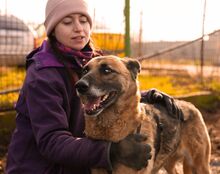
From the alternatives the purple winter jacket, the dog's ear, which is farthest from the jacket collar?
the dog's ear

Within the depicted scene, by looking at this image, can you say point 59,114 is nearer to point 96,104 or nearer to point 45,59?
point 96,104

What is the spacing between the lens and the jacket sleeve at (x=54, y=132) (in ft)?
9.75

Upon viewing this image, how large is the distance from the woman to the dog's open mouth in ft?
0.66

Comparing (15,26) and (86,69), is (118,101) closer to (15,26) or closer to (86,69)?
(86,69)

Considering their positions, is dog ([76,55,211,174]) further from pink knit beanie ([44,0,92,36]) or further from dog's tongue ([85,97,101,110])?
pink knit beanie ([44,0,92,36])

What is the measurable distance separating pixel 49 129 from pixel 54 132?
0.04 meters

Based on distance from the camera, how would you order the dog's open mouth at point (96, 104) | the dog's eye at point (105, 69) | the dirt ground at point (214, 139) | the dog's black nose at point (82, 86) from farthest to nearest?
the dirt ground at point (214, 139)
the dog's eye at point (105, 69)
the dog's open mouth at point (96, 104)
the dog's black nose at point (82, 86)

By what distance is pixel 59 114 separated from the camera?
307 centimetres

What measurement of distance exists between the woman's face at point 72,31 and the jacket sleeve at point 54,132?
37 centimetres

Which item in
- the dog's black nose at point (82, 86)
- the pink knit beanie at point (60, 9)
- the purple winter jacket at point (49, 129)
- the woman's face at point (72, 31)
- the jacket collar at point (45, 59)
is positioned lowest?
the purple winter jacket at point (49, 129)

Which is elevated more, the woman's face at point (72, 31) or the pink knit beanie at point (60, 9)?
the pink knit beanie at point (60, 9)

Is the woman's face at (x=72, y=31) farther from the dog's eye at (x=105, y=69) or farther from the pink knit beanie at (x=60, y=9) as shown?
the dog's eye at (x=105, y=69)

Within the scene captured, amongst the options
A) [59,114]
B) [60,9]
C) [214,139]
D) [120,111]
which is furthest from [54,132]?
[214,139]

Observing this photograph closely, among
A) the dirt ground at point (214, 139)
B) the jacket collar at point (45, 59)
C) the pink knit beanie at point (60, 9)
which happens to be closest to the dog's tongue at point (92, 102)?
the jacket collar at point (45, 59)
